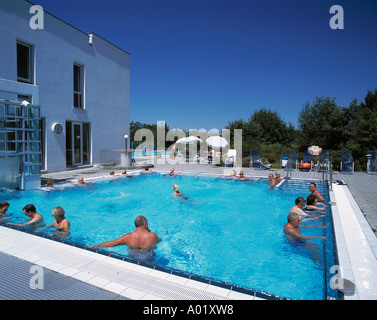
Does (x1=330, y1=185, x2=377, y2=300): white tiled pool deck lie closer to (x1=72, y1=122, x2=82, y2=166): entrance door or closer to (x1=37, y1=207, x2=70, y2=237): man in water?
(x1=37, y1=207, x2=70, y2=237): man in water

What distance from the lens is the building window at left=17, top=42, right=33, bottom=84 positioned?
10612 mm

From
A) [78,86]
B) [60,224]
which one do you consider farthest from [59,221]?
[78,86]

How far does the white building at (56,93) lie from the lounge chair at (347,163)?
12.9 m

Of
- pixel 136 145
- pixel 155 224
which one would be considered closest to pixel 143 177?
pixel 155 224

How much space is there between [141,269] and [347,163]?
42.4ft

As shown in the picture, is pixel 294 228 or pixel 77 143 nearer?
pixel 294 228

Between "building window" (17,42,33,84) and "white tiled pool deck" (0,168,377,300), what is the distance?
8.66m

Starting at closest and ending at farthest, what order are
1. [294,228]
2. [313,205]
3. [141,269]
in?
[141,269] < [294,228] < [313,205]

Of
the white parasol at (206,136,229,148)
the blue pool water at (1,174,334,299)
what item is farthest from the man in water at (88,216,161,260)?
the white parasol at (206,136,229,148)

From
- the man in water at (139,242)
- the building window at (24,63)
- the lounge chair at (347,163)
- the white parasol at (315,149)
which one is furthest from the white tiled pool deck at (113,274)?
the white parasol at (315,149)

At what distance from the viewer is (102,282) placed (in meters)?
2.71

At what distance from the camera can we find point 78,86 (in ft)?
44.8

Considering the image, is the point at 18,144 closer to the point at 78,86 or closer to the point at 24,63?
the point at 24,63
